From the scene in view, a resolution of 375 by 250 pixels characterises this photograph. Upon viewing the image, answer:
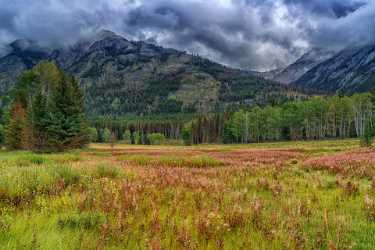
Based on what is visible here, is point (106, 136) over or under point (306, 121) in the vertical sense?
under

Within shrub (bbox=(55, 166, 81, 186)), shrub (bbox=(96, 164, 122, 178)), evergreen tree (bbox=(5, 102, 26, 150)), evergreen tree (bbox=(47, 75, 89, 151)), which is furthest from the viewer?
evergreen tree (bbox=(5, 102, 26, 150))

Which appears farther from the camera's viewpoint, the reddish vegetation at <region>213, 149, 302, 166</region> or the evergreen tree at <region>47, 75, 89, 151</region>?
the evergreen tree at <region>47, 75, 89, 151</region>

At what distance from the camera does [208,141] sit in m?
149

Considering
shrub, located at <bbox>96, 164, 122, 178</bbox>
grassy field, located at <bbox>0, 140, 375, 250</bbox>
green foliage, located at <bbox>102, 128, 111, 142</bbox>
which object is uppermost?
green foliage, located at <bbox>102, 128, 111, 142</bbox>

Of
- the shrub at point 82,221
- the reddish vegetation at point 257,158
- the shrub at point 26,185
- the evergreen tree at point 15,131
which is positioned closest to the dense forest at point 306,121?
the evergreen tree at point 15,131

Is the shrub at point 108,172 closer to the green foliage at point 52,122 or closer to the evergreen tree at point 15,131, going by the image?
the green foliage at point 52,122

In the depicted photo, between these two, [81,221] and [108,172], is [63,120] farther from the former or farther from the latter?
[81,221]

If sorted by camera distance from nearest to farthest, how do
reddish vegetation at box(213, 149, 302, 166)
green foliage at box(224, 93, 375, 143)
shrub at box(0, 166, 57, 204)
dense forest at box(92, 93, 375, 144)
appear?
shrub at box(0, 166, 57, 204)
reddish vegetation at box(213, 149, 302, 166)
dense forest at box(92, 93, 375, 144)
green foliage at box(224, 93, 375, 143)

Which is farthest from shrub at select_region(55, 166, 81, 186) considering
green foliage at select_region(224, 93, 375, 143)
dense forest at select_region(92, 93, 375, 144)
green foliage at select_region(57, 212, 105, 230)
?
green foliage at select_region(224, 93, 375, 143)

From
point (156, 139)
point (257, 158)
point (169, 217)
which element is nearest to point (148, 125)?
point (156, 139)

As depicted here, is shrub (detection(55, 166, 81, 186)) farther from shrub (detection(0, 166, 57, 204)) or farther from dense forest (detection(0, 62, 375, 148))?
dense forest (detection(0, 62, 375, 148))

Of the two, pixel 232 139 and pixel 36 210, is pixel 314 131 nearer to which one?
pixel 232 139

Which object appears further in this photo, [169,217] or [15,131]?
[15,131]

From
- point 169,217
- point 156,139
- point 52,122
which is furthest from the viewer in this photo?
point 156,139
